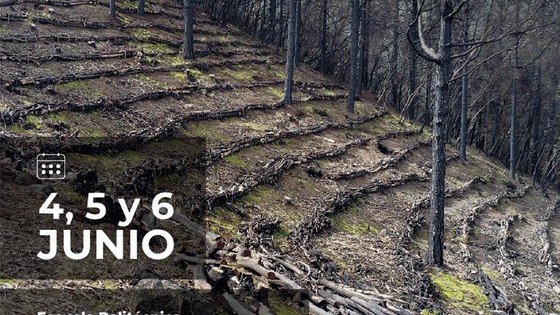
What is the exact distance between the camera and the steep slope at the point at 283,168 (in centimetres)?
978

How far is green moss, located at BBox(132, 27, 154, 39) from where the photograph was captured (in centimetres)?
2498

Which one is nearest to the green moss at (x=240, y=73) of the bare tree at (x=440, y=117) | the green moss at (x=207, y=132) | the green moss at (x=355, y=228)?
the green moss at (x=207, y=132)

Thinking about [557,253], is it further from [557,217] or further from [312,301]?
[312,301]

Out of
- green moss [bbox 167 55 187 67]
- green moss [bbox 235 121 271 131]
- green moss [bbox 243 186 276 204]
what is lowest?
green moss [bbox 243 186 276 204]

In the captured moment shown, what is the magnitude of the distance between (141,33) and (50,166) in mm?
17221

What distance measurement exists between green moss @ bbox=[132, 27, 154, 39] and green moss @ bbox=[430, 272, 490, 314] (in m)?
17.4

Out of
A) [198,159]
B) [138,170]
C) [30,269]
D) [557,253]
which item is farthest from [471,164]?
[30,269]

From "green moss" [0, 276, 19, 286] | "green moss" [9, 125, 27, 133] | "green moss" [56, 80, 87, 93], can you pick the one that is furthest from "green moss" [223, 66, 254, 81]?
"green moss" [0, 276, 19, 286]

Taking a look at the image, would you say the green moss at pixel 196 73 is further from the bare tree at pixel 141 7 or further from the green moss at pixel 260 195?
the green moss at pixel 260 195

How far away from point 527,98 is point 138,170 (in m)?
27.0

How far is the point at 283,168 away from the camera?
591 inches

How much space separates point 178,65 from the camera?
22.8m

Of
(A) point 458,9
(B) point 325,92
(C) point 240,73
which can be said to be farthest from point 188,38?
(A) point 458,9

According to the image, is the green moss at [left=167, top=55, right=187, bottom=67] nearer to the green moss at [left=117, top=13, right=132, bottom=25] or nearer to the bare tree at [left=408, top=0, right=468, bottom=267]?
the green moss at [left=117, top=13, right=132, bottom=25]
